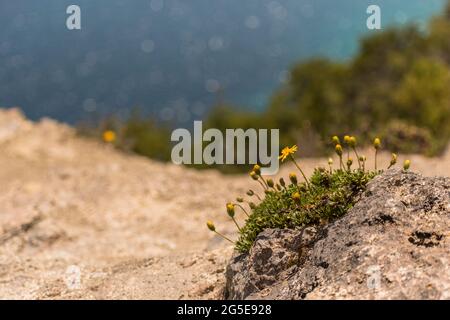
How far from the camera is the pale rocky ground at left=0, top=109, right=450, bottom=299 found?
6.00m

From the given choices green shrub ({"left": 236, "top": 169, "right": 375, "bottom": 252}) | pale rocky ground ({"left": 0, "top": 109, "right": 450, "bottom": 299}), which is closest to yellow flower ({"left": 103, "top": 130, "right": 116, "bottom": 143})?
pale rocky ground ({"left": 0, "top": 109, "right": 450, "bottom": 299})

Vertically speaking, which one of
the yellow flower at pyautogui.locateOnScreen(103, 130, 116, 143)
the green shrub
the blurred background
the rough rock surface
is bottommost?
the rough rock surface

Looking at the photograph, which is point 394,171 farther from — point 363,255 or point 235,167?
point 235,167

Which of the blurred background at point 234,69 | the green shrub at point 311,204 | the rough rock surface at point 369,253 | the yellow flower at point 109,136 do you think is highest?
the blurred background at point 234,69

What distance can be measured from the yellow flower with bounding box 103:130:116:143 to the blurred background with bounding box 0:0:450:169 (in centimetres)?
23

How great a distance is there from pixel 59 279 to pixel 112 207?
11.0ft

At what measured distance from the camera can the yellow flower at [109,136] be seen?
14.3 m

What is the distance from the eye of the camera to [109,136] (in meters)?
14.3

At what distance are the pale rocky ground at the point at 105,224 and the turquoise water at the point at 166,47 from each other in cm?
1697

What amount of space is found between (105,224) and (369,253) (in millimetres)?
5819

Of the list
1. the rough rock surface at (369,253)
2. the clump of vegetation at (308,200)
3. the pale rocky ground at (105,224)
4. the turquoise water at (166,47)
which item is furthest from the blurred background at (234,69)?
the rough rock surface at (369,253)

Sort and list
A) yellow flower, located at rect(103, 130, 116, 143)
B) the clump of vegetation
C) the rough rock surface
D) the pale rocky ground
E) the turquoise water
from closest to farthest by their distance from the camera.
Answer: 1. the rough rock surface
2. the clump of vegetation
3. the pale rocky ground
4. yellow flower, located at rect(103, 130, 116, 143)
5. the turquoise water

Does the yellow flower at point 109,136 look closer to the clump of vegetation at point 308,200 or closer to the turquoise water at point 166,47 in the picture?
the clump of vegetation at point 308,200

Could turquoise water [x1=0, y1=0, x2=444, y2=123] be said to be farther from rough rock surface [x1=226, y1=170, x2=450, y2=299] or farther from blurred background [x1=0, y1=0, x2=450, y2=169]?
rough rock surface [x1=226, y1=170, x2=450, y2=299]
